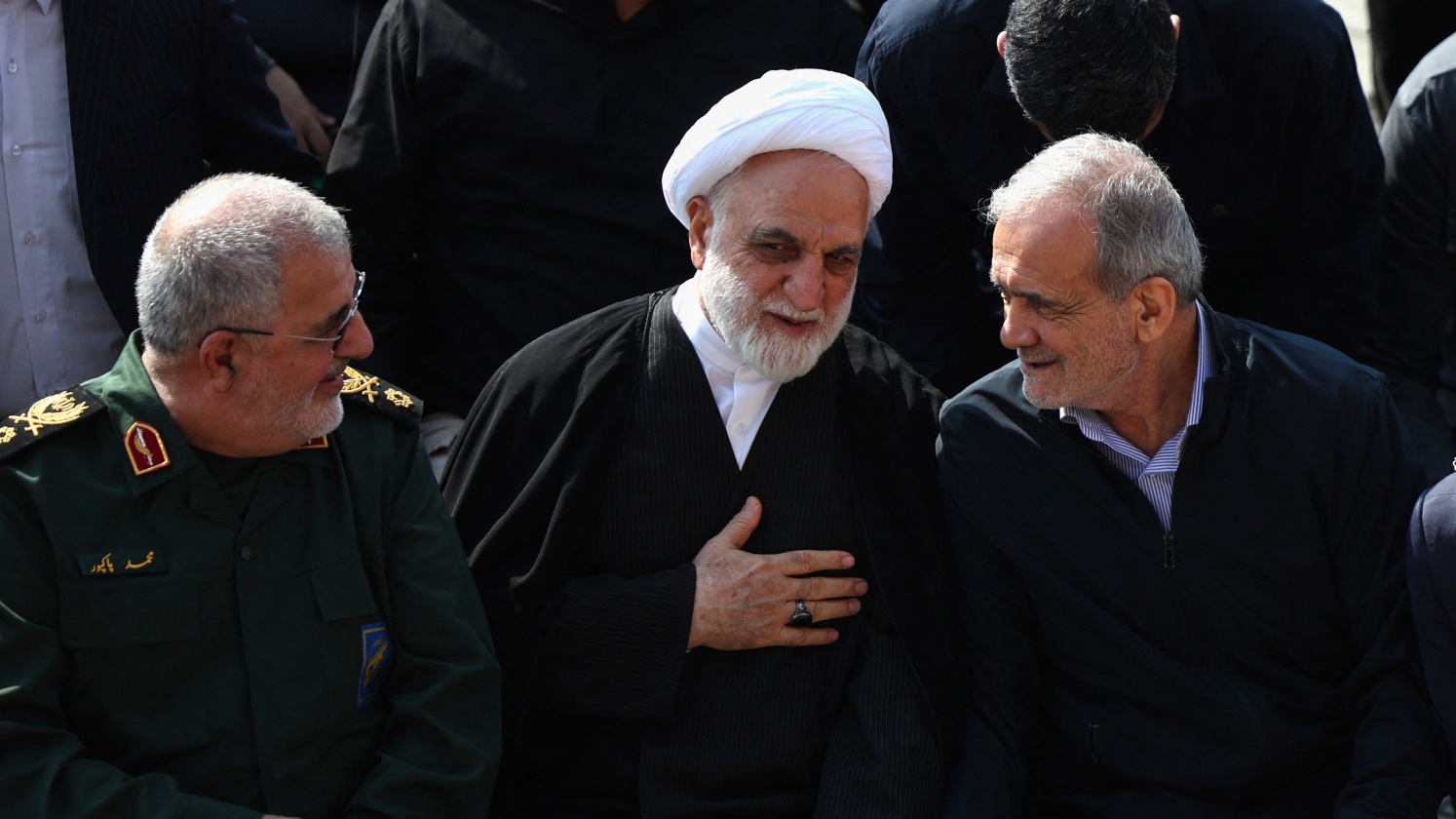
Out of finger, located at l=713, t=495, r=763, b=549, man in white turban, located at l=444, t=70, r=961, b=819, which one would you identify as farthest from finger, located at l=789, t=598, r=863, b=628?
finger, located at l=713, t=495, r=763, b=549

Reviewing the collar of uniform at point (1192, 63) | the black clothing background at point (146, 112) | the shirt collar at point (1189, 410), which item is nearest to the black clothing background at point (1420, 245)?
the collar of uniform at point (1192, 63)

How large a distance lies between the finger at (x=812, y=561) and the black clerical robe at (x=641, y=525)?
0.07 m

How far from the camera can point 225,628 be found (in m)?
3.31

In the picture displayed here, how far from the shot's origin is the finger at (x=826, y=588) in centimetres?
373

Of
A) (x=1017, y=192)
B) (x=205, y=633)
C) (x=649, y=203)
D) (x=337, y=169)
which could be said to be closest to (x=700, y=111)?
(x=649, y=203)

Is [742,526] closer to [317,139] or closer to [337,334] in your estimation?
[337,334]

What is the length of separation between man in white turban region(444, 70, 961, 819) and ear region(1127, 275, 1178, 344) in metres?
0.59

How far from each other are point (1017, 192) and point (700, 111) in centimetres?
148

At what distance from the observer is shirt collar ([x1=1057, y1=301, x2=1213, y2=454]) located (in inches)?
144

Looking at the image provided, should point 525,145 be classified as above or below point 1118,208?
below

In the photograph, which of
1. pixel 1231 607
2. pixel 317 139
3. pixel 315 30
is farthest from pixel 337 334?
pixel 315 30

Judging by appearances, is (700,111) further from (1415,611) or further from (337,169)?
(1415,611)

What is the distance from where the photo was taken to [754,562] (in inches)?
147

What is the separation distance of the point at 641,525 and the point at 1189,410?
1.24 meters
